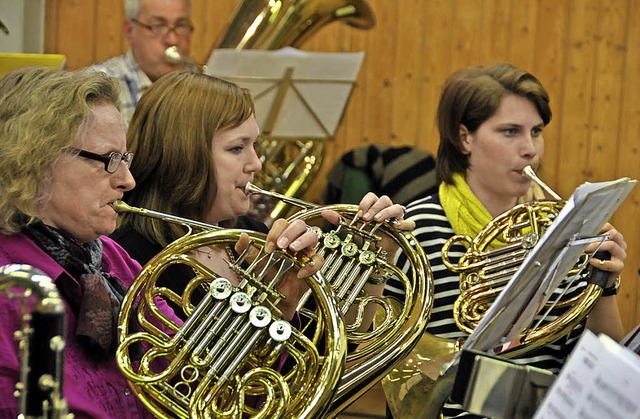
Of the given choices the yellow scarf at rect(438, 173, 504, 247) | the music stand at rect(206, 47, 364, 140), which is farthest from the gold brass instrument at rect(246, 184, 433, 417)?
the music stand at rect(206, 47, 364, 140)

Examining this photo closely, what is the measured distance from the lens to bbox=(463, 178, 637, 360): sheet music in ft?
5.11

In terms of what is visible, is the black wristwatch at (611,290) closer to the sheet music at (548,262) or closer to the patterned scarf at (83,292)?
the sheet music at (548,262)

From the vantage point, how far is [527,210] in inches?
96.1

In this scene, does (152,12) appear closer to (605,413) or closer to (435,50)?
(435,50)

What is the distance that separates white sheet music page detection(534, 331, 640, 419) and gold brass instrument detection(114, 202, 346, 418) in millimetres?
584

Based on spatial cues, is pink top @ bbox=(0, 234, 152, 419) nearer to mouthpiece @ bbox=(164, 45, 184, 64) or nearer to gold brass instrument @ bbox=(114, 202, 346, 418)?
gold brass instrument @ bbox=(114, 202, 346, 418)

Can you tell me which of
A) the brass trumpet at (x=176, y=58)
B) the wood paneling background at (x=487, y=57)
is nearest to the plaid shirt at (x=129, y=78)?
the brass trumpet at (x=176, y=58)

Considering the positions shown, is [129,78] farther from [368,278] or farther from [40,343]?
[40,343]

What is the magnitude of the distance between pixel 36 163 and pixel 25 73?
0.18m

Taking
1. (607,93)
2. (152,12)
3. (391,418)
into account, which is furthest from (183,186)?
(607,93)

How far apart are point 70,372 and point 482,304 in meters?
1.07

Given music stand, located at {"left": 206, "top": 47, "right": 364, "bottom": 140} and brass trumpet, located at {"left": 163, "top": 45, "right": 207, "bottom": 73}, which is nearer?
music stand, located at {"left": 206, "top": 47, "right": 364, "bottom": 140}

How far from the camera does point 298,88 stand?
11.3 ft

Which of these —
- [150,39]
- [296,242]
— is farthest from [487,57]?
[296,242]
